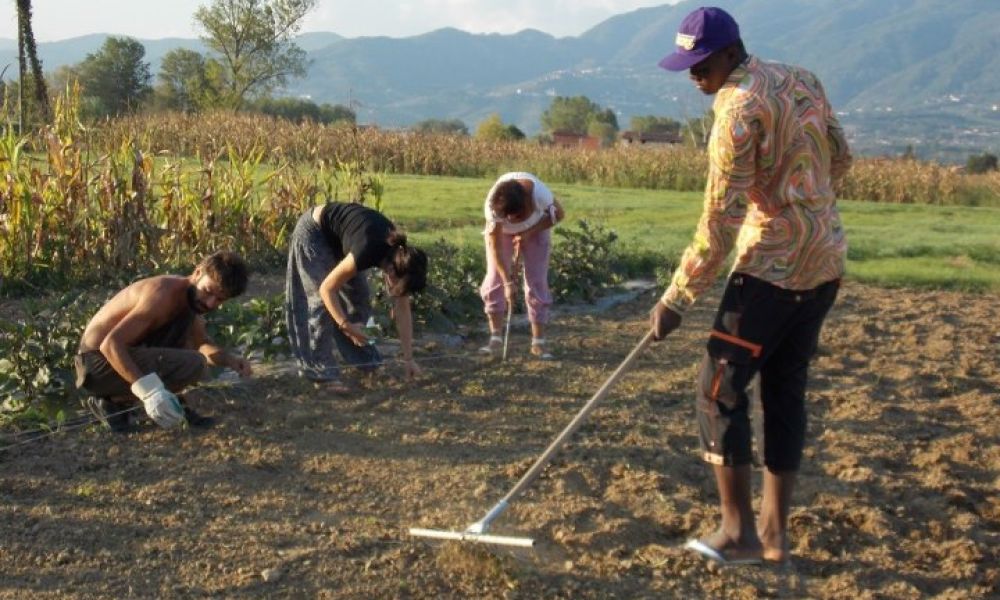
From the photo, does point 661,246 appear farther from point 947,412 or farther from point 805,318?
point 805,318

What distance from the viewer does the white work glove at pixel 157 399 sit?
5.31 metres

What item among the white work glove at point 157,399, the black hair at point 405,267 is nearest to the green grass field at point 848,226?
the black hair at point 405,267

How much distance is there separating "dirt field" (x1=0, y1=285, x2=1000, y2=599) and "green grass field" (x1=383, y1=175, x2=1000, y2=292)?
4491 mm

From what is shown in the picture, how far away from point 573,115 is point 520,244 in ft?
339

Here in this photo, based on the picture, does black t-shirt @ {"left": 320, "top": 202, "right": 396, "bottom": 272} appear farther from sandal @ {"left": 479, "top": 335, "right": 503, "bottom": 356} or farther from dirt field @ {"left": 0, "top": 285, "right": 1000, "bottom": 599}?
sandal @ {"left": 479, "top": 335, "right": 503, "bottom": 356}

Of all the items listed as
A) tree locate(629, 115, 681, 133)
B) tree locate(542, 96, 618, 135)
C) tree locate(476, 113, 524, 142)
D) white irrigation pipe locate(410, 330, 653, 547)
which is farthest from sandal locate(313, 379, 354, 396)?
tree locate(542, 96, 618, 135)

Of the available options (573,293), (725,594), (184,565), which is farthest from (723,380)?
(573,293)

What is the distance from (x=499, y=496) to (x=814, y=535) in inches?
50.8

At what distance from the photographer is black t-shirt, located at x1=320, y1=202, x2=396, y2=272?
6.00m

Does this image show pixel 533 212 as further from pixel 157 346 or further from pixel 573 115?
pixel 573 115

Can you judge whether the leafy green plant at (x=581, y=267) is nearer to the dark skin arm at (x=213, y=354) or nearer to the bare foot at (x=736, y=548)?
the dark skin arm at (x=213, y=354)

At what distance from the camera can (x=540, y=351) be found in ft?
25.0

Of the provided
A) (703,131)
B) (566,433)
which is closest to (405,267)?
(566,433)

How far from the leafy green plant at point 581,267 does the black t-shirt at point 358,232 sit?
328 cm
